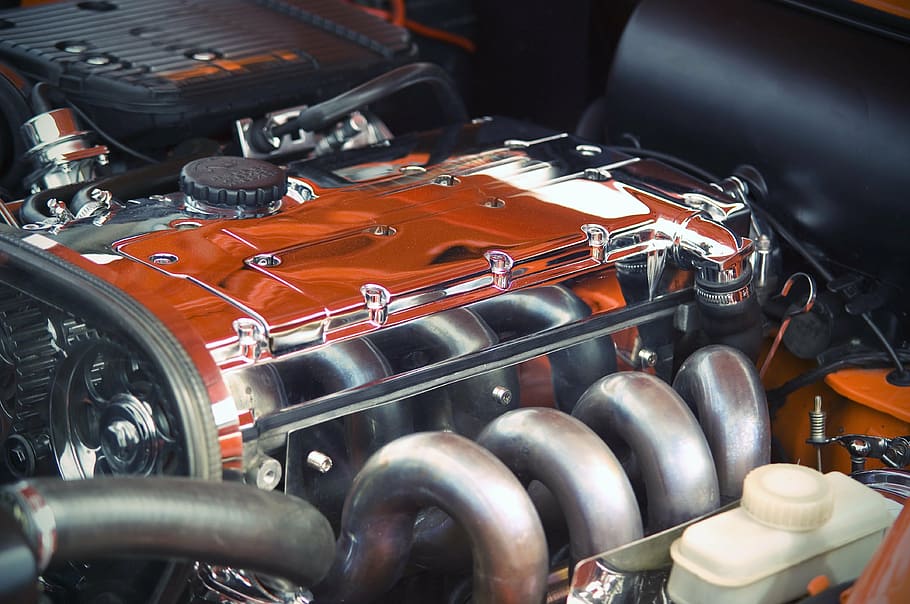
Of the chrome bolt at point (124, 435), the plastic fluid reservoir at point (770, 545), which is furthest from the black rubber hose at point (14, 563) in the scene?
the plastic fluid reservoir at point (770, 545)

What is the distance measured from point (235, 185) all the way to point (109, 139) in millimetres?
363

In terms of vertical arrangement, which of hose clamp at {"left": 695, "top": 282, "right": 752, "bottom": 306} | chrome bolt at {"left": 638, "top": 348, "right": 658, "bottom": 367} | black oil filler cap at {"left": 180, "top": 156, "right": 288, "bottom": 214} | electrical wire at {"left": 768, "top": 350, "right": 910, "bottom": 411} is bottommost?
electrical wire at {"left": 768, "top": 350, "right": 910, "bottom": 411}

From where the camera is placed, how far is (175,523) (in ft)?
2.62

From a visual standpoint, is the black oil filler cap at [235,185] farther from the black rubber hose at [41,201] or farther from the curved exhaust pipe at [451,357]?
the curved exhaust pipe at [451,357]

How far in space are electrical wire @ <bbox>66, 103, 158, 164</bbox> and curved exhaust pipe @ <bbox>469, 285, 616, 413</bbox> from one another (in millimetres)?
620

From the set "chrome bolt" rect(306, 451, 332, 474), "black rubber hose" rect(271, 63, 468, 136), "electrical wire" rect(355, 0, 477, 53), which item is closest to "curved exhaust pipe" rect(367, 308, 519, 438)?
"chrome bolt" rect(306, 451, 332, 474)

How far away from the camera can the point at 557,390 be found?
3.92ft

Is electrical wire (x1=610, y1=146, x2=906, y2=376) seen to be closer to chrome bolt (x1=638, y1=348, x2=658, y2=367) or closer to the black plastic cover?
the black plastic cover

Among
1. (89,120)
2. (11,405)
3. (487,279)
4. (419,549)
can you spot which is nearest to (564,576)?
(419,549)

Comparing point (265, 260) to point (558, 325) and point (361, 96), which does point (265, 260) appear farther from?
point (361, 96)

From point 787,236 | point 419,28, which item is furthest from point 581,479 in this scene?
point 419,28

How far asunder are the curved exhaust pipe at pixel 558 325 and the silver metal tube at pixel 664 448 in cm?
11

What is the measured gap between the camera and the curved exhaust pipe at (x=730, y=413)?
1.13 m

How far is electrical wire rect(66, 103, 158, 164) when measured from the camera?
147 cm
